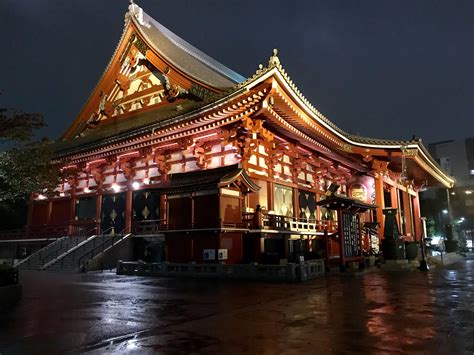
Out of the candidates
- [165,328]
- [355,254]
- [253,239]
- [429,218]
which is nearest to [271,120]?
[253,239]

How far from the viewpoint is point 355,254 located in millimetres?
18562

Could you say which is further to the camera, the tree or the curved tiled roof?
the curved tiled roof

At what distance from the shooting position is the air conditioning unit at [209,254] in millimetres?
16234

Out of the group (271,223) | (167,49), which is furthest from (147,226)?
(167,49)

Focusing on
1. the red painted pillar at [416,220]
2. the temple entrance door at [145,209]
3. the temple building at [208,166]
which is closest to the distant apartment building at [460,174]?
the red painted pillar at [416,220]

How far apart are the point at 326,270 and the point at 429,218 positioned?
143 feet

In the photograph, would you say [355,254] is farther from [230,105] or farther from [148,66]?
[148,66]

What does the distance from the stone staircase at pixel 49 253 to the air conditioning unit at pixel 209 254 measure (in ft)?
35.6

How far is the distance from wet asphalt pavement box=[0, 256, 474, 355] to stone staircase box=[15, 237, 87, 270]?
1264 centimetres

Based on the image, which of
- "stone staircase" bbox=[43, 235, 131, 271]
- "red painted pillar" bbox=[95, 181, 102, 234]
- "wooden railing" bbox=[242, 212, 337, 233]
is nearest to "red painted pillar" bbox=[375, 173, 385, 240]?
"wooden railing" bbox=[242, 212, 337, 233]

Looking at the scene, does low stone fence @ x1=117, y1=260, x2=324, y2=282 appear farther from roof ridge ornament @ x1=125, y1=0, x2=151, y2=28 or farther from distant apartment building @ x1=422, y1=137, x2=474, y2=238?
distant apartment building @ x1=422, y1=137, x2=474, y2=238

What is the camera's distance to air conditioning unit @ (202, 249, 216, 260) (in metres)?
16.2

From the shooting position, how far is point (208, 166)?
71.1 ft

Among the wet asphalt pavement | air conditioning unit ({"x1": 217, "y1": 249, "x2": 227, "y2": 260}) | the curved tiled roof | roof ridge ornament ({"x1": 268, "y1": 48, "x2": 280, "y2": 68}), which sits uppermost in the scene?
the curved tiled roof
